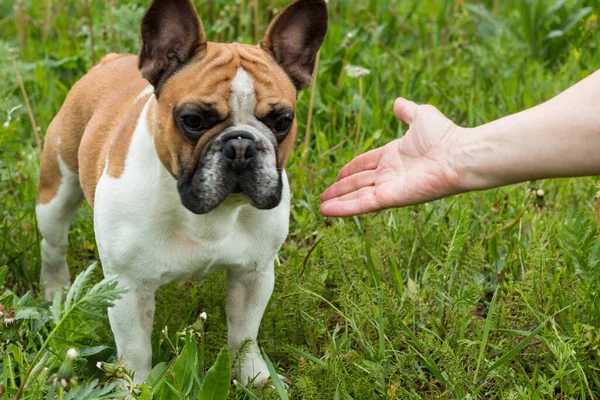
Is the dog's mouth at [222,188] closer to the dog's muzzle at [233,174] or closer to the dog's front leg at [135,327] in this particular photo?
the dog's muzzle at [233,174]

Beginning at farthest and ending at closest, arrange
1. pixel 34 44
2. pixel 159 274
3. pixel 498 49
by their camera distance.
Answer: pixel 34 44, pixel 498 49, pixel 159 274

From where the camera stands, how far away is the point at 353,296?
376 cm

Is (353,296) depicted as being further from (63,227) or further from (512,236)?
(63,227)

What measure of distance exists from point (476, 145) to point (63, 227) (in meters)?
2.04

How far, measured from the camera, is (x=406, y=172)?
11.9ft

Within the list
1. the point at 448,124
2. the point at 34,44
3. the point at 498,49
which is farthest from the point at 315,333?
the point at 34,44

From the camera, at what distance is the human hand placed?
3467 mm

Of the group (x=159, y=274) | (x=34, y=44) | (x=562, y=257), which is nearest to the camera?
(x=159, y=274)

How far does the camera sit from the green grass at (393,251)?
3387 millimetres

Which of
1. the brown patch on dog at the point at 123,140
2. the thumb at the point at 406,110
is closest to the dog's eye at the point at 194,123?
the brown patch on dog at the point at 123,140

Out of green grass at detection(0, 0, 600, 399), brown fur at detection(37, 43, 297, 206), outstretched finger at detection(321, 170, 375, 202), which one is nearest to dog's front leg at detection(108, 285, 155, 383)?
green grass at detection(0, 0, 600, 399)

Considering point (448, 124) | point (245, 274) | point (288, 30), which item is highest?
point (288, 30)

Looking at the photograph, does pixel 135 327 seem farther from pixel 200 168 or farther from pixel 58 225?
pixel 58 225

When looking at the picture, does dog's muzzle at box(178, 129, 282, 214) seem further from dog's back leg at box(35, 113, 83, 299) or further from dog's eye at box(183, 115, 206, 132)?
dog's back leg at box(35, 113, 83, 299)
